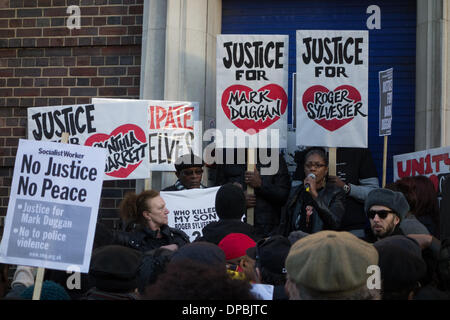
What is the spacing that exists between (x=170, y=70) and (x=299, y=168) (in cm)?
209

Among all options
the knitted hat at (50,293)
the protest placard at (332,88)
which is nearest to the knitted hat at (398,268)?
the knitted hat at (50,293)

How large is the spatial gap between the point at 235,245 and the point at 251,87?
301 cm

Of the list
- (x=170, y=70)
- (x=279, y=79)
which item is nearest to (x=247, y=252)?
(x=279, y=79)

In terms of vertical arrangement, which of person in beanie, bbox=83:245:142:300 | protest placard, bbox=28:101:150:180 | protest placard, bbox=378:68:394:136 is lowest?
person in beanie, bbox=83:245:142:300

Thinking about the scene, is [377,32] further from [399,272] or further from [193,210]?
[399,272]

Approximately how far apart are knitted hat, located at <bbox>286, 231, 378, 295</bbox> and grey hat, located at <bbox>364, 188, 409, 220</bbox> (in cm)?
239

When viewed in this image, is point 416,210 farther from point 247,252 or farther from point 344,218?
point 247,252

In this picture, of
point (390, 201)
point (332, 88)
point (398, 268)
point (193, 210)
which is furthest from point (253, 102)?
point (398, 268)

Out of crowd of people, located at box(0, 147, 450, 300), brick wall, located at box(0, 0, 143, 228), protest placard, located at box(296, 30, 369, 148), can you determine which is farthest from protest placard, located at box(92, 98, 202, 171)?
brick wall, located at box(0, 0, 143, 228)

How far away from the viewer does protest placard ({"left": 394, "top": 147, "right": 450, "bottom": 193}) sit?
6.52 m

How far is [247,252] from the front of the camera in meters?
4.30

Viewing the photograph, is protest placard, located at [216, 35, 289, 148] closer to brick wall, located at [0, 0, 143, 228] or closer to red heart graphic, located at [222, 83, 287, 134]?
red heart graphic, located at [222, 83, 287, 134]

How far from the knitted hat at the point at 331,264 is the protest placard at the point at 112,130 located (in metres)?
4.66

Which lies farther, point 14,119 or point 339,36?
point 14,119
